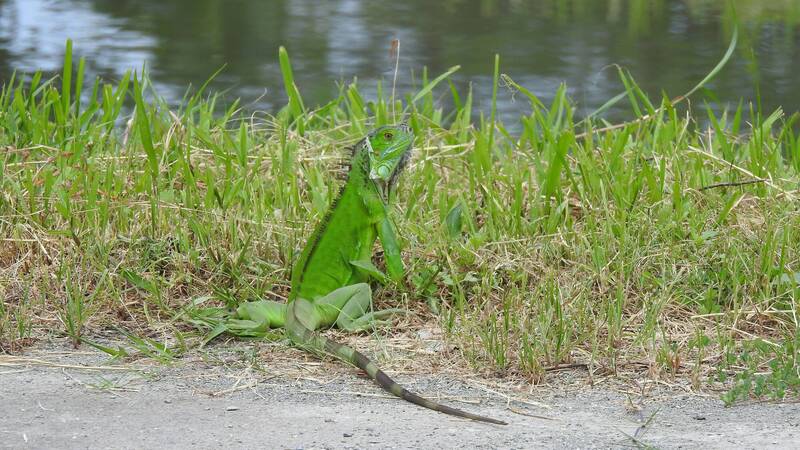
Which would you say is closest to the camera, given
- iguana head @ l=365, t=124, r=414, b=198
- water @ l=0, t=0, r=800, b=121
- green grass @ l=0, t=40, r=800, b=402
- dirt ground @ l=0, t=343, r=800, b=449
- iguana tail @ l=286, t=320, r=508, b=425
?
dirt ground @ l=0, t=343, r=800, b=449

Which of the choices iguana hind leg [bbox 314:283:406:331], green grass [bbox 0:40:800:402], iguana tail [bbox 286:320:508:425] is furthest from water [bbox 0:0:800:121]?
iguana tail [bbox 286:320:508:425]

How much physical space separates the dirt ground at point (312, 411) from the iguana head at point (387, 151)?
0.79 metres

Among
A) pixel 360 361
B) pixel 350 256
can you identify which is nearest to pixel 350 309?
pixel 350 256

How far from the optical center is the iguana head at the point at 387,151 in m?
4.04

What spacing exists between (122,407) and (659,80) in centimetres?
600

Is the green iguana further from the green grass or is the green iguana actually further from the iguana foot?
the green grass

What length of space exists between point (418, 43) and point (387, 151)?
5616 millimetres

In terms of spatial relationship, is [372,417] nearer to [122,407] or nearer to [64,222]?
[122,407]

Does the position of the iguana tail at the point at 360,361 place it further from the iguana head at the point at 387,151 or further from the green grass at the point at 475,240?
the iguana head at the point at 387,151

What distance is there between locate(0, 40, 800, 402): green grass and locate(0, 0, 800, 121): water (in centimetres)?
247

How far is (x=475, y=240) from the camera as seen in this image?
163 inches

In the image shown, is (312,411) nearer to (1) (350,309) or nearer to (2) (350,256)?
(1) (350,309)

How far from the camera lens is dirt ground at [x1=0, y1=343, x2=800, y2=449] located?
9.64 feet

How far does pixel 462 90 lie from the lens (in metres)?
8.27
